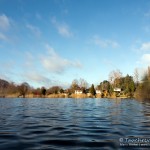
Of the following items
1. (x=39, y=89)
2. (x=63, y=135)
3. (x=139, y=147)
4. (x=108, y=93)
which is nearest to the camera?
(x=139, y=147)

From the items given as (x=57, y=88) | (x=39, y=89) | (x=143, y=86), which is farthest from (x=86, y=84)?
(x=143, y=86)

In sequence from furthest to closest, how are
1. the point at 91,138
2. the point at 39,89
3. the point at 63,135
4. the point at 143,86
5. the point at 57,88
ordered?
the point at 57,88, the point at 39,89, the point at 143,86, the point at 63,135, the point at 91,138

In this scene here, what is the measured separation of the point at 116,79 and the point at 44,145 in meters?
137

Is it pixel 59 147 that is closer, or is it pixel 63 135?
pixel 59 147

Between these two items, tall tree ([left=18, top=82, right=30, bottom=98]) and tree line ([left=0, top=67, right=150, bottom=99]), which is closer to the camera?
tree line ([left=0, top=67, right=150, bottom=99])

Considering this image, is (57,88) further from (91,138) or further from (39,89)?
(91,138)

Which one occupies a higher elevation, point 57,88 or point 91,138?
point 57,88

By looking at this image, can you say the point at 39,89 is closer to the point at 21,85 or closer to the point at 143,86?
the point at 21,85

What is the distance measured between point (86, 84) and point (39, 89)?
3735 cm

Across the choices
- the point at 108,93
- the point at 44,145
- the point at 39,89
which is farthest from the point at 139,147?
the point at 39,89

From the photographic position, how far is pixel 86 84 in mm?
184875

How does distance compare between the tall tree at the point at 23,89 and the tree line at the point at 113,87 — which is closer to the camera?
the tree line at the point at 113,87

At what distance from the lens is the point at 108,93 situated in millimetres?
144000

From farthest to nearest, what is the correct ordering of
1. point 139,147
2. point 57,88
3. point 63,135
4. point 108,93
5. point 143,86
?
point 57,88
point 108,93
point 143,86
point 63,135
point 139,147
